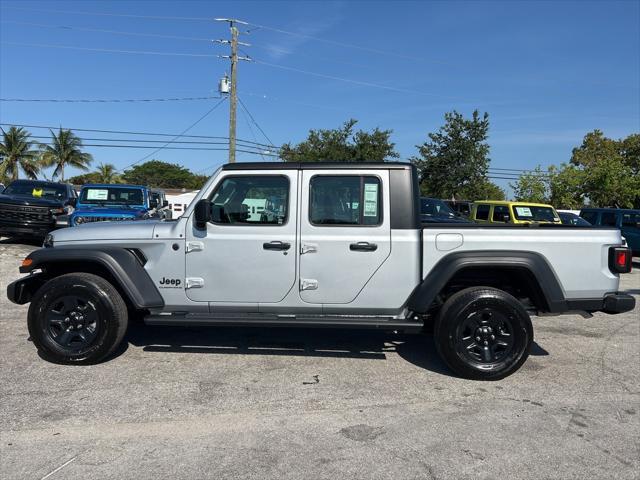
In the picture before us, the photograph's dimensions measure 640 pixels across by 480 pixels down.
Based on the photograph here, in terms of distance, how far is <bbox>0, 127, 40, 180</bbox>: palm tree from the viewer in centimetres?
4594

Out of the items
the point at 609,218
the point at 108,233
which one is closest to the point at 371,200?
the point at 108,233

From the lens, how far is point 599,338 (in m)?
5.92

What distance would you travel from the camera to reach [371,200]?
14.8 ft

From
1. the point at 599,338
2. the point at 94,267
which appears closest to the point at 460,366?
the point at 599,338

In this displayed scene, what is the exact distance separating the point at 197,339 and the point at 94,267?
1.39 metres

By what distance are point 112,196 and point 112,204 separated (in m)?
0.27

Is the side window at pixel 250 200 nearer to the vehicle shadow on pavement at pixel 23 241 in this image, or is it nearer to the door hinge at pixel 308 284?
the door hinge at pixel 308 284

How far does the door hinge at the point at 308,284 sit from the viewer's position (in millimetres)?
4480

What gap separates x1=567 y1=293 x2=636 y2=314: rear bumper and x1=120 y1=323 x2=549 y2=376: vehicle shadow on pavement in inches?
42.1

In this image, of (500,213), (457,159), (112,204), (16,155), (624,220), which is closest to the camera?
(112,204)

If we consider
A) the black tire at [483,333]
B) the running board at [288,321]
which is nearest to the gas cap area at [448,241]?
the black tire at [483,333]

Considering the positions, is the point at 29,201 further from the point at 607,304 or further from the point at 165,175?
the point at 165,175

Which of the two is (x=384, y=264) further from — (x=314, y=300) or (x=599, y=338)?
(x=599, y=338)

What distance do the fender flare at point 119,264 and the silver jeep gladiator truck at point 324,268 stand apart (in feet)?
0.04
